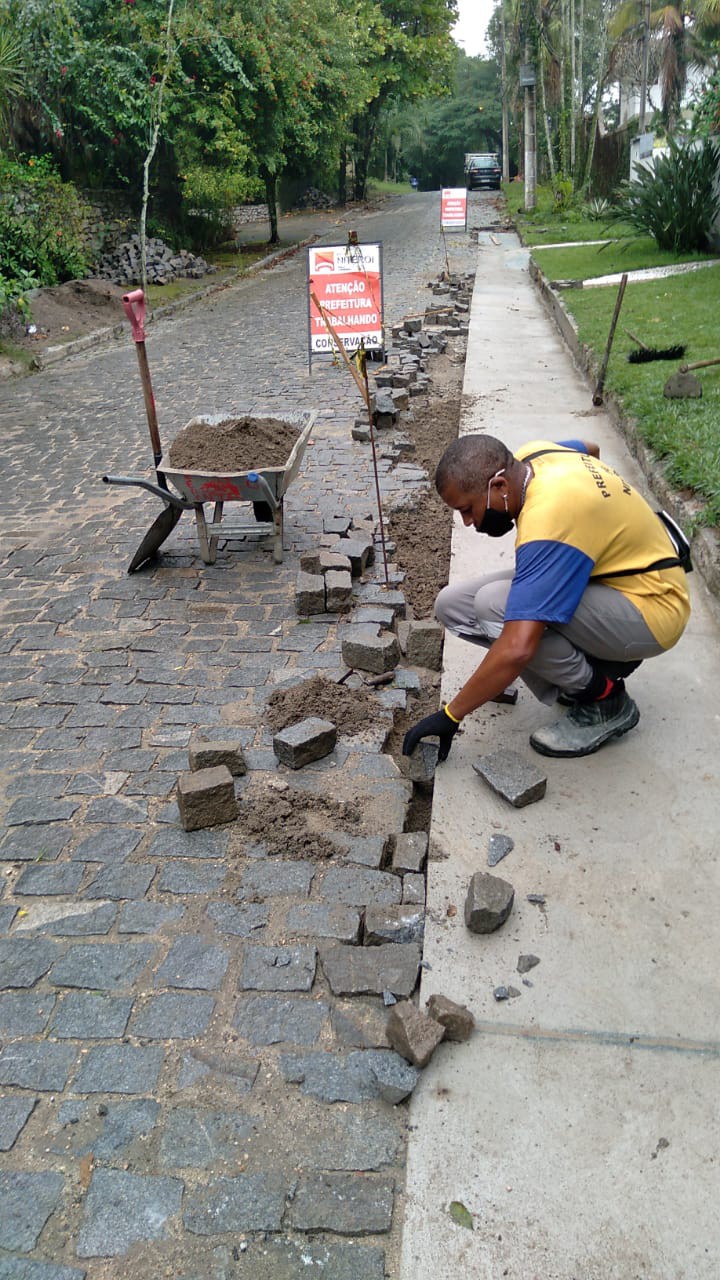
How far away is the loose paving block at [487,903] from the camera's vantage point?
2.94 m


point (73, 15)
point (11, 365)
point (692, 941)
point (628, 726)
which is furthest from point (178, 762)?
point (73, 15)

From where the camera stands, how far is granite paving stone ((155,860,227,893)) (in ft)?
11.0

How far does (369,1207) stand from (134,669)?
3.25 m

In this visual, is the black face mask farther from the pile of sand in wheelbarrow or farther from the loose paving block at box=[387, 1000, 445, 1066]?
the pile of sand in wheelbarrow

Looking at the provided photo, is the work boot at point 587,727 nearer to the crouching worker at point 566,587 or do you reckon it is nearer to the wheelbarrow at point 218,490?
the crouching worker at point 566,587

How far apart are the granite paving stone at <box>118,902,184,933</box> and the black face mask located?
1820 millimetres

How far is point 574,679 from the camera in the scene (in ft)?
11.9

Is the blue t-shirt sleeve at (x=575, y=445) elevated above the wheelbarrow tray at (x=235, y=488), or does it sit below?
above

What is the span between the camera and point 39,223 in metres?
16.4

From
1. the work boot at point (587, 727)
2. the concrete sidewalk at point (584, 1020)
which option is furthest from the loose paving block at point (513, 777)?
the work boot at point (587, 727)

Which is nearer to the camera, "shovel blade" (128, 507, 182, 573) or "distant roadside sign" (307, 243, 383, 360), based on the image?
"shovel blade" (128, 507, 182, 573)

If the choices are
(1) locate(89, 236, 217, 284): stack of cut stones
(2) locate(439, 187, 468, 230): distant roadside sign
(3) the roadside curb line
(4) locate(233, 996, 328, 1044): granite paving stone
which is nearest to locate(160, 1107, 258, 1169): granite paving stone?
(4) locate(233, 996, 328, 1044): granite paving stone

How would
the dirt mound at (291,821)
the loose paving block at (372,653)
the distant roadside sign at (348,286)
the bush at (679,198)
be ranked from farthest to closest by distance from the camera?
the bush at (679,198) < the distant roadside sign at (348,286) < the loose paving block at (372,653) < the dirt mound at (291,821)

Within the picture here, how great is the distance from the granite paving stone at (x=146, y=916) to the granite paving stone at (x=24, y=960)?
244 millimetres
